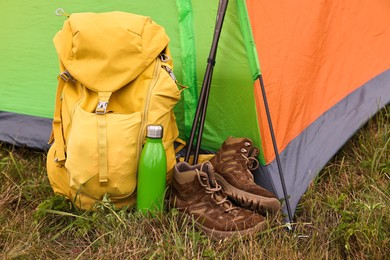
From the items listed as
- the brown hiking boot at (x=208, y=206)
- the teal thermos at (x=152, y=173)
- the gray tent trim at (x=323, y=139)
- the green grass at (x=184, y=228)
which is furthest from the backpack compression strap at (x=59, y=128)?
the gray tent trim at (x=323, y=139)

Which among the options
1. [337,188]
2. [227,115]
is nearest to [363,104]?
[337,188]

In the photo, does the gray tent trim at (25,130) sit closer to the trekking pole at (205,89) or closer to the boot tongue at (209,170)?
the trekking pole at (205,89)

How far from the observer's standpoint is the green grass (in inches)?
73.6

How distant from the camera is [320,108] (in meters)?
2.41

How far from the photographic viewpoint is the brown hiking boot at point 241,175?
2041 millimetres

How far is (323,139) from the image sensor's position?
7.77 ft

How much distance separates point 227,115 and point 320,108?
40cm

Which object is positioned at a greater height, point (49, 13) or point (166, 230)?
point (49, 13)

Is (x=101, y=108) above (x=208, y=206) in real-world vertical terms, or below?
above

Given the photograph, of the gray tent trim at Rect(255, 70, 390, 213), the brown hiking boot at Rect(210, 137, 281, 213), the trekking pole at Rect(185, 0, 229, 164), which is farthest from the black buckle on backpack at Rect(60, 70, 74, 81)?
the gray tent trim at Rect(255, 70, 390, 213)

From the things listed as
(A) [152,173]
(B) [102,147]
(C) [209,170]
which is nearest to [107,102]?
(B) [102,147]

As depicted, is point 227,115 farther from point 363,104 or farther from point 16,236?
point 16,236

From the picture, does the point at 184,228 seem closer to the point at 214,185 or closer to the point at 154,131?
the point at 214,185

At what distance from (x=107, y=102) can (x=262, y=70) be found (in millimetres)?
627
